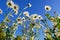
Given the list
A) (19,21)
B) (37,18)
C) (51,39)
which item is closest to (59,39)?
(51,39)

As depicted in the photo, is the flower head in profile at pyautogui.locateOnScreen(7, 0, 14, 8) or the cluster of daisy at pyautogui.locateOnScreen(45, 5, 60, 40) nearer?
the cluster of daisy at pyautogui.locateOnScreen(45, 5, 60, 40)

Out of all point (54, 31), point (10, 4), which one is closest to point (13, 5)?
point (10, 4)

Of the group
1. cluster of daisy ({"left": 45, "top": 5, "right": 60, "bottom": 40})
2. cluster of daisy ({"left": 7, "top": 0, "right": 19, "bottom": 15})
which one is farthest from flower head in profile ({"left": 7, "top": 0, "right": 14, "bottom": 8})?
cluster of daisy ({"left": 45, "top": 5, "right": 60, "bottom": 40})

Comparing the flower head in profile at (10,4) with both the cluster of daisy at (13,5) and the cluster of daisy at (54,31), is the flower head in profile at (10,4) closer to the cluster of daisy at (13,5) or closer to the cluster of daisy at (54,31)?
the cluster of daisy at (13,5)

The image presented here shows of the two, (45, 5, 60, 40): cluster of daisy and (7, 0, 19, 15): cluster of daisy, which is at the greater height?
(7, 0, 19, 15): cluster of daisy

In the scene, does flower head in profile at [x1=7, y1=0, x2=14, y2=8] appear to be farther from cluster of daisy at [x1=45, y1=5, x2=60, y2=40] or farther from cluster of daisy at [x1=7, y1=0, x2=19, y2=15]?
cluster of daisy at [x1=45, y1=5, x2=60, y2=40]

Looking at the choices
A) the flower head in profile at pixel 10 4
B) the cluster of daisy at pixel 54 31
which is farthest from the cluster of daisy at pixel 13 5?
the cluster of daisy at pixel 54 31

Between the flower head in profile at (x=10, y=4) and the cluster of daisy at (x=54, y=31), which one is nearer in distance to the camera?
the cluster of daisy at (x=54, y=31)

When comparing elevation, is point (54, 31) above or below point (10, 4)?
below

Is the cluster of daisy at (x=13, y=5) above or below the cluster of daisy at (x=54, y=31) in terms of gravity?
above

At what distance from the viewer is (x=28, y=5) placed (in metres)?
4.11

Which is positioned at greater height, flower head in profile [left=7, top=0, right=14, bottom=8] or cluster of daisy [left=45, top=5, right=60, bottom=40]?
flower head in profile [left=7, top=0, right=14, bottom=8]

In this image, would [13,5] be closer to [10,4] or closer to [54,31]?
[10,4]

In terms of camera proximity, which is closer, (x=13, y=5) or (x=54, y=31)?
(x=54, y=31)
